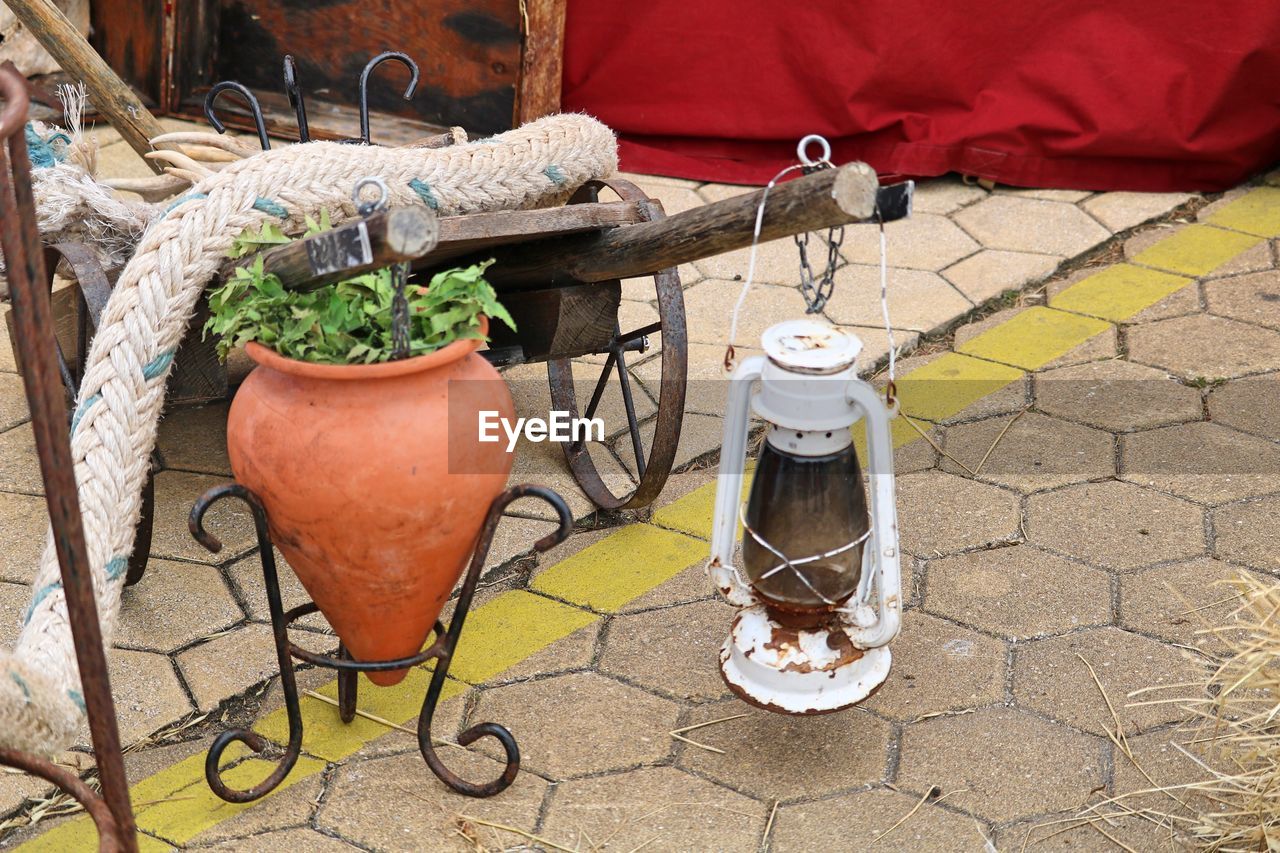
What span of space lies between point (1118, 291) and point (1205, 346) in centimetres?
36

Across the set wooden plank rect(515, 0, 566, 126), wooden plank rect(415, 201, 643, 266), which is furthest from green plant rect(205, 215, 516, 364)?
wooden plank rect(515, 0, 566, 126)

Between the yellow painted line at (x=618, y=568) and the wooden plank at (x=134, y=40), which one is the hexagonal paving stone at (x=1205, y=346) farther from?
the wooden plank at (x=134, y=40)

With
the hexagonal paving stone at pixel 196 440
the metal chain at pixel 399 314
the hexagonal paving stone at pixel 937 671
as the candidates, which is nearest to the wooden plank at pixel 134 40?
the hexagonal paving stone at pixel 196 440

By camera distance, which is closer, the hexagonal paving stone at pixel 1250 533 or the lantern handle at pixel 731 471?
the lantern handle at pixel 731 471

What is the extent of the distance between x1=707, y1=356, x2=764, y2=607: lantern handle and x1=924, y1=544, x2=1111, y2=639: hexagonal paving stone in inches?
27.3

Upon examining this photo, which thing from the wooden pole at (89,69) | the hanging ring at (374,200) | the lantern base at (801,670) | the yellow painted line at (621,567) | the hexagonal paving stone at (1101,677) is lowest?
the yellow painted line at (621,567)

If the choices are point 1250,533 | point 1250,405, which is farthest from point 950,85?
point 1250,533

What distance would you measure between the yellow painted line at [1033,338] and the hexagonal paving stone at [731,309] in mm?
482

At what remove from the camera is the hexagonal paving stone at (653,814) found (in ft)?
6.70

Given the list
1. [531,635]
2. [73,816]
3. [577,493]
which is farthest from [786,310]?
[73,816]

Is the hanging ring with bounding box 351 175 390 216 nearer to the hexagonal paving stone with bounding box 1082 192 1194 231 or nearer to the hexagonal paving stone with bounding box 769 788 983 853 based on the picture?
the hexagonal paving stone with bounding box 769 788 983 853

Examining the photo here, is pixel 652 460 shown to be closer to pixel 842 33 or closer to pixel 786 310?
pixel 786 310

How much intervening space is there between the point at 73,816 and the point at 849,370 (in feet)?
4.34

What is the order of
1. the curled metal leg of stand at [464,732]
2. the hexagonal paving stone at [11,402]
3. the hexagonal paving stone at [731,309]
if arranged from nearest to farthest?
the curled metal leg of stand at [464,732], the hexagonal paving stone at [11,402], the hexagonal paving stone at [731,309]
